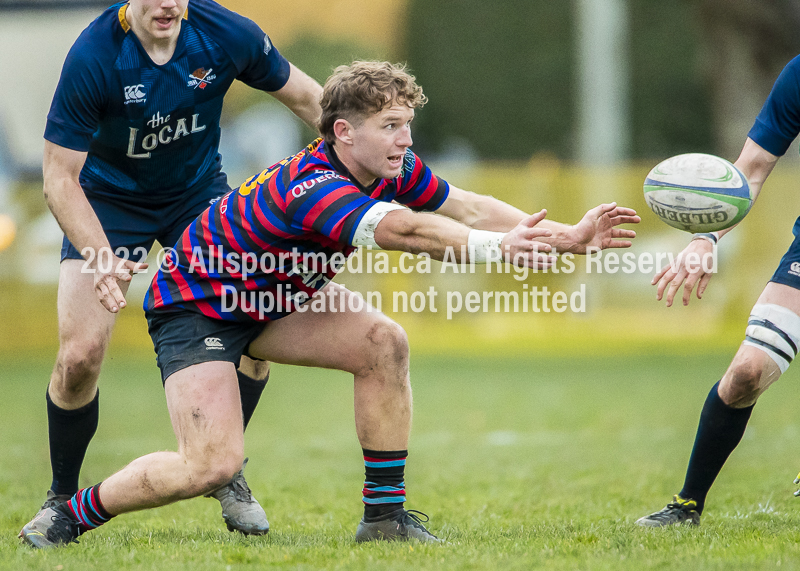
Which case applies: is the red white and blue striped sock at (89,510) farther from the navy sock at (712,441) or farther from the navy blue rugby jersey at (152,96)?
the navy sock at (712,441)

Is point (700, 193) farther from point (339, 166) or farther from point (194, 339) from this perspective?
point (194, 339)

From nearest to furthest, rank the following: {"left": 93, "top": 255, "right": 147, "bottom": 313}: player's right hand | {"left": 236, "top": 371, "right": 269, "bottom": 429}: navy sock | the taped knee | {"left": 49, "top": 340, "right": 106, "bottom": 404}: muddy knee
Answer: {"left": 93, "top": 255, "right": 147, "bottom": 313}: player's right hand < the taped knee < {"left": 49, "top": 340, "right": 106, "bottom": 404}: muddy knee < {"left": 236, "top": 371, "right": 269, "bottom": 429}: navy sock

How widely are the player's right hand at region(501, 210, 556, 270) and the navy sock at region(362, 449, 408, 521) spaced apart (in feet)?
3.72

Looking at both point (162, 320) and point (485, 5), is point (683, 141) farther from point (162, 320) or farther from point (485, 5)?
point (162, 320)

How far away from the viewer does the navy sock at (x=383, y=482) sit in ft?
14.4

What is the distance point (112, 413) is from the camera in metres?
9.33

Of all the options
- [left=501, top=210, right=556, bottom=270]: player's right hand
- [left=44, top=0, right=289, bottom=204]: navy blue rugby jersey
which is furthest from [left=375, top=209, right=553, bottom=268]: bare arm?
[left=44, top=0, right=289, bottom=204]: navy blue rugby jersey

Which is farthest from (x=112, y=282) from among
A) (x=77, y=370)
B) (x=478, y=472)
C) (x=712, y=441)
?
(x=478, y=472)

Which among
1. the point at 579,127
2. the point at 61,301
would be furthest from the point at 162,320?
the point at 579,127

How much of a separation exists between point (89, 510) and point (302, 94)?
2305 millimetres

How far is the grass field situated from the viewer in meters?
4.04

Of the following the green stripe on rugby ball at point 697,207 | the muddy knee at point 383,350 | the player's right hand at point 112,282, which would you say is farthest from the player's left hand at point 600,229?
the player's right hand at point 112,282

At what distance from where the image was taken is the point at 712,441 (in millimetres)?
4680

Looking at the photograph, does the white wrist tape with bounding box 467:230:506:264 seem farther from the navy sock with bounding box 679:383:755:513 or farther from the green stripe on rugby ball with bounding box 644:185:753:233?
the navy sock with bounding box 679:383:755:513
